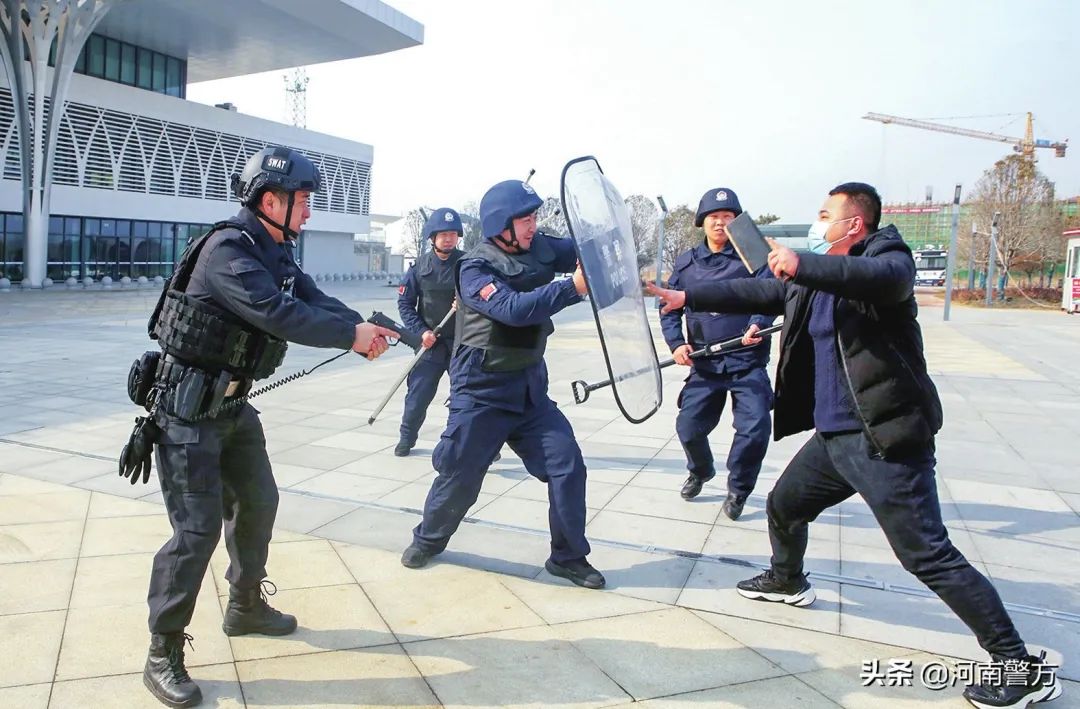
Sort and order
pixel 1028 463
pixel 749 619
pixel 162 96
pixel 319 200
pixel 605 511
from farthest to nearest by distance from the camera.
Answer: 1. pixel 319 200
2. pixel 162 96
3. pixel 1028 463
4. pixel 605 511
5. pixel 749 619

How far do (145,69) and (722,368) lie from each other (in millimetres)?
39699

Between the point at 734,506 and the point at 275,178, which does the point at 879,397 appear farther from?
the point at 275,178

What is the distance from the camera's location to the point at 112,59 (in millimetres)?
35656

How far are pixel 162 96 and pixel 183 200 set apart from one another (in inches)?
177

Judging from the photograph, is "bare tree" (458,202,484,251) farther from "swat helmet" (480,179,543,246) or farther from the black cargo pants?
the black cargo pants

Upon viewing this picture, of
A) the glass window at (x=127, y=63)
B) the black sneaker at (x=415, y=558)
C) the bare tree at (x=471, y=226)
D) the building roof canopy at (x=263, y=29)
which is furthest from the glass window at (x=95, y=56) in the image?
the black sneaker at (x=415, y=558)

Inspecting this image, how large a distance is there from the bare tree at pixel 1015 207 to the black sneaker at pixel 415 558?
37209mm

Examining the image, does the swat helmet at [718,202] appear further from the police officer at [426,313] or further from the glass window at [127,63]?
the glass window at [127,63]

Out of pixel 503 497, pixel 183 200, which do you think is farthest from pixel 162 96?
pixel 503 497

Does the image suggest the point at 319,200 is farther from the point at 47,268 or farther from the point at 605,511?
the point at 605,511

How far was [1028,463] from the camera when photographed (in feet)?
20.8

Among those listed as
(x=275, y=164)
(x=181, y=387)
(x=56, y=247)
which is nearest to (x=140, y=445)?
(x=181, y=387)

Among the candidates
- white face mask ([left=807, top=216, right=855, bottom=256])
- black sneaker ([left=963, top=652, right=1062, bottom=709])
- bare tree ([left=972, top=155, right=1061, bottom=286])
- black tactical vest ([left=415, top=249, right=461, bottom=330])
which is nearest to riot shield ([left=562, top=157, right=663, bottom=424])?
white face mask ([left=807, top=216, right=855, bottom=256])

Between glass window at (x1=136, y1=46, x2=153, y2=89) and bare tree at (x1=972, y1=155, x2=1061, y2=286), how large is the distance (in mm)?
38506
